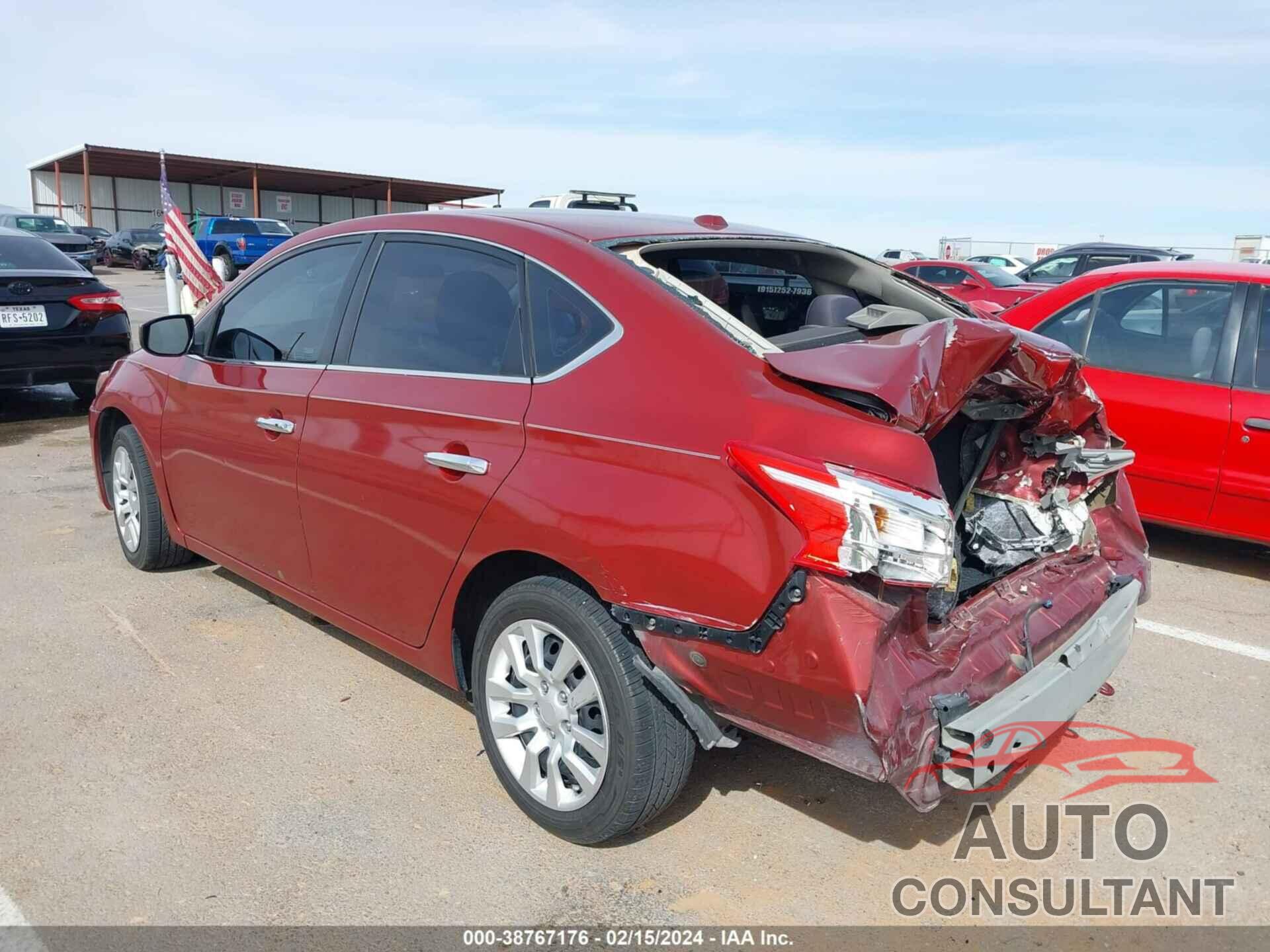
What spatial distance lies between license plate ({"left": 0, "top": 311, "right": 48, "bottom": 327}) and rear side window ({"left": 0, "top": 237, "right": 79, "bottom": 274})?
0.30 metres

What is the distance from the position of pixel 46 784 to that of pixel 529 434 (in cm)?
191

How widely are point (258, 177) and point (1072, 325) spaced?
3912 centimetres

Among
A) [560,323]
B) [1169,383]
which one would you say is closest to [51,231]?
[1169,383]

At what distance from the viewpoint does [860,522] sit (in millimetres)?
2271

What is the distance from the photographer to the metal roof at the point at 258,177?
3522 cm

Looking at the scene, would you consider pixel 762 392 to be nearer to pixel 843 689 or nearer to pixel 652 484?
pixel 652 484

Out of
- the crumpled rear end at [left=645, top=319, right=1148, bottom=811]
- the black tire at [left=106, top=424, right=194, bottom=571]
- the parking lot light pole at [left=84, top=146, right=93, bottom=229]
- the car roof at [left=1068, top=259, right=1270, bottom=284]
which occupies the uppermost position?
the parking lot light pole at [left=84, top=146, right=93, bottom=229]

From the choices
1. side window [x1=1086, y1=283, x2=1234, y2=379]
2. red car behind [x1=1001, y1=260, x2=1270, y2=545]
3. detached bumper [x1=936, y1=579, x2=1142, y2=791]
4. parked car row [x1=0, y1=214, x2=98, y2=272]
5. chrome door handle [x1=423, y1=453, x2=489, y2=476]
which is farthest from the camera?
parked car row [x1=0, y1=214, x2=98, y2=272]

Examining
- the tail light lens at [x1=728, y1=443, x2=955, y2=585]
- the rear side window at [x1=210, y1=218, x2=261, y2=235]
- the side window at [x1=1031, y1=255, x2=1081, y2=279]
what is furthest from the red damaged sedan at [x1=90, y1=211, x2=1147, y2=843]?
the rear side window at [x1=210, y1=218, x2=261, y2=235]

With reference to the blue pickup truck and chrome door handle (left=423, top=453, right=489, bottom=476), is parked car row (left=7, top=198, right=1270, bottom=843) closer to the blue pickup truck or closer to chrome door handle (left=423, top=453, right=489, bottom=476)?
chrome door handle (left=423, top=453, right=489, bottom=476)

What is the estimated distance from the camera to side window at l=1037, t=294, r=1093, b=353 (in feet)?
18.7

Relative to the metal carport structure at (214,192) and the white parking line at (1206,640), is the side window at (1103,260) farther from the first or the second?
the metal carport structure at (214,192)

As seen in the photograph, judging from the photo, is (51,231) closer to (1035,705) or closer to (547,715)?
(547,715)

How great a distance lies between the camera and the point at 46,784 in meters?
3.15
